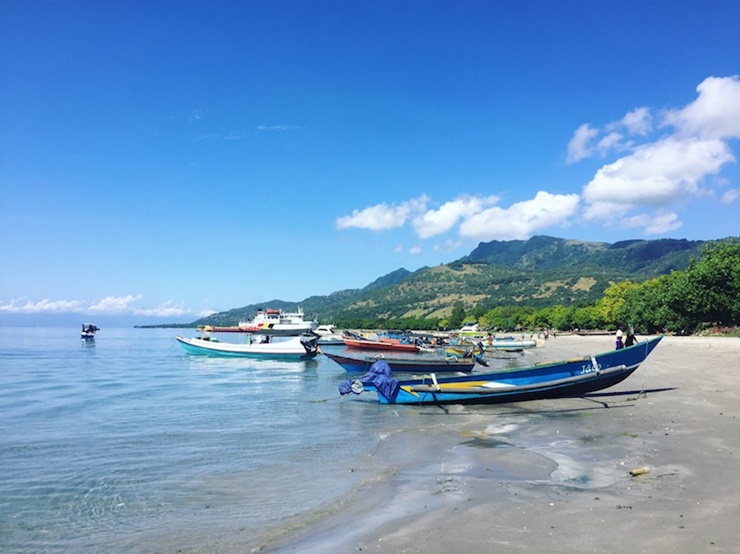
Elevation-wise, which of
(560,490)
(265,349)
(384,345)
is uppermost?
(560,490)

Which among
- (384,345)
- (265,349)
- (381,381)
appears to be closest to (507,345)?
(384,345)

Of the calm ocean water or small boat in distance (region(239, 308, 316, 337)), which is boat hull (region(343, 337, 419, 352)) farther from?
small boat in distance (region(239, 308, 316, 337))

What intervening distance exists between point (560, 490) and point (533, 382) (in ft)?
38.2

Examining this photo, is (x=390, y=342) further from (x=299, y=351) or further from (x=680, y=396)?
(x=680, y=396)

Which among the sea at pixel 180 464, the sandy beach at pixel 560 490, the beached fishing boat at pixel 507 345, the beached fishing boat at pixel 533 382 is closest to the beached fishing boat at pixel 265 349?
the beached fishing boat at pixel 507 345

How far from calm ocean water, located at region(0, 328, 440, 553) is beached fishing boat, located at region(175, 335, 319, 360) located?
22827 millimetres

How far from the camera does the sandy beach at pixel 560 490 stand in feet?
21.4

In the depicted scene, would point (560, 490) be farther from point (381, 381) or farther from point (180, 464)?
point (381, 381)

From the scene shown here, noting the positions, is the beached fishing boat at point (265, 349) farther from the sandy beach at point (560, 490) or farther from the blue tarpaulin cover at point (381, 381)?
the sandy beach at point (560, 490)

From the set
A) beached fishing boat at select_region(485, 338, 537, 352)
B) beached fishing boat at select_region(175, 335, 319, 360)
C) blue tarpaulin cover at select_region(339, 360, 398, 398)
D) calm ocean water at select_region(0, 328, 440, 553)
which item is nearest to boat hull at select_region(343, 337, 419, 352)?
beached fishing boat at select_region(175, 335, 319, 360)

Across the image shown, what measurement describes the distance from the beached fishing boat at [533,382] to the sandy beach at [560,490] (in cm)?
250

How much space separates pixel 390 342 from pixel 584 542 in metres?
54.4

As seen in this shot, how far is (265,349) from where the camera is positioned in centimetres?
5228

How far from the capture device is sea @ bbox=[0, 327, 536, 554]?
846 cm
